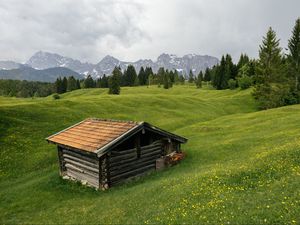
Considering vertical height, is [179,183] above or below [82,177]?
above

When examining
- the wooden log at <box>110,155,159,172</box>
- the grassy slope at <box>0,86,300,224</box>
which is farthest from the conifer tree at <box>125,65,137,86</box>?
the wooden log at <box>110,155,159,172</box>

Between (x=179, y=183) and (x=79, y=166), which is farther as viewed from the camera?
(x=79, y=166)

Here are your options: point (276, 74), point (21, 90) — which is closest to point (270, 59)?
point (276, 74)

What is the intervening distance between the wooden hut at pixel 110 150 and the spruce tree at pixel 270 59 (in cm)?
4213

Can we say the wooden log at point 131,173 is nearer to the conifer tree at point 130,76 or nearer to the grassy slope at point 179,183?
the grassy slope at point 179,183

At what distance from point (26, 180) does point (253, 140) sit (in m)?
22.7

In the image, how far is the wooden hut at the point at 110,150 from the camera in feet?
69.9

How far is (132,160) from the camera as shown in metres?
22.9

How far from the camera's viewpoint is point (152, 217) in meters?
13.1

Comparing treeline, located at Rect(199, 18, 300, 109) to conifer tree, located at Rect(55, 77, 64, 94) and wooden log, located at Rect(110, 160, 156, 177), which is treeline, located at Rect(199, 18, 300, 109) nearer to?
wooden log, located at Rect(110, 160, 156, 177)

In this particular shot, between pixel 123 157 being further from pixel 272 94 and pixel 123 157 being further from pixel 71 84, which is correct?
pixel 71 84

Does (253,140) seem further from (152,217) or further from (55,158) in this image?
(55,158)

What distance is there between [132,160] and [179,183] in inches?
250

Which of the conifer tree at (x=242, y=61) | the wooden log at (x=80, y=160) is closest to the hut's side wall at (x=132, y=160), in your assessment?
the wooden log at (x=80, y=160)
